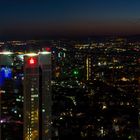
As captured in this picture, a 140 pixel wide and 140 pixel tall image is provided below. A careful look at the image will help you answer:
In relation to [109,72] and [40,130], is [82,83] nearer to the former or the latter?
[109,72]

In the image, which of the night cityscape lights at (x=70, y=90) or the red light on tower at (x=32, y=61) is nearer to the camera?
the red light on tower at (x=32, y=61)

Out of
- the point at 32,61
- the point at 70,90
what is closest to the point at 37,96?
the point at 32,61

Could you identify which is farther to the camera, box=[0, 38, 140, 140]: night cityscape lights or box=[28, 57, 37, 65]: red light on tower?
box=[0, 38, 140, 140]: night cityscape lights

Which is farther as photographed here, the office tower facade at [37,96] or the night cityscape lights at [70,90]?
the night cityscape lights at [70,90]

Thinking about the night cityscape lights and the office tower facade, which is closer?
the office tower facade

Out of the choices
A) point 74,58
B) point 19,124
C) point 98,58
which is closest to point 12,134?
point 19,124

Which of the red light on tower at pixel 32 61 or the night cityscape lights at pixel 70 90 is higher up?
the red light on tower at pixel 32 61

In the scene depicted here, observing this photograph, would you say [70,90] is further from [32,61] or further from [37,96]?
[32,61]

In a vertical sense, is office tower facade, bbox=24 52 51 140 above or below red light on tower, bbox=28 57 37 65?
below
